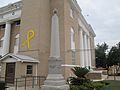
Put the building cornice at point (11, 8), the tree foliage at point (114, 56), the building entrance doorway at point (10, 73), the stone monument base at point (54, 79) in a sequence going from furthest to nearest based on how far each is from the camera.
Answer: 1. the tree foliage at point (114, 56)
2. the building cornice at point (11, 8)
3. the building entrance doorway at point (10, 73)
4. the stone monument base at point (54, 79)

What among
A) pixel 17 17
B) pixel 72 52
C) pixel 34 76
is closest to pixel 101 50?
pixel 72 52

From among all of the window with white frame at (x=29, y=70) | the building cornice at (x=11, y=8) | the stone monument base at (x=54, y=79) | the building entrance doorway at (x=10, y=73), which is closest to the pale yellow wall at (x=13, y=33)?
the building cornice at (x=11, y=8)

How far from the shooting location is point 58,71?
9922 mm

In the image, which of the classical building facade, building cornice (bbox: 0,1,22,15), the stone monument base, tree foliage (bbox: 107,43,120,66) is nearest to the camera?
the stone monument base

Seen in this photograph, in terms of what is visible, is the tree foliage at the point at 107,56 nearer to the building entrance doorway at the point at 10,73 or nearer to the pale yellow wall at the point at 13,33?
the pale yellow wall at the point at 13,33

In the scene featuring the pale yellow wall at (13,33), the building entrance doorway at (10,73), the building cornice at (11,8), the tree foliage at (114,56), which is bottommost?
the building entrance doorway at (10,73)

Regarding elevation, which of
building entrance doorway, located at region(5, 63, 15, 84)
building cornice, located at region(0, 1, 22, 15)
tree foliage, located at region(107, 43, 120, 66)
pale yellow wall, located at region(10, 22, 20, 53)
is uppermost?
building cornice, located at region(0, 1, 22, 15)

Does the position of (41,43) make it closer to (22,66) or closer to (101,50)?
(22,66)

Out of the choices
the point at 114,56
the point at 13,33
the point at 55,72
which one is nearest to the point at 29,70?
the point at 55,72

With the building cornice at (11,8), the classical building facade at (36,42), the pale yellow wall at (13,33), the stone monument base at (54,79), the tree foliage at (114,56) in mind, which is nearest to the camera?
the stone monument base at (54,79)

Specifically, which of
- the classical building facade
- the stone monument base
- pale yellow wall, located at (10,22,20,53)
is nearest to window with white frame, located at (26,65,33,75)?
the classical building facade

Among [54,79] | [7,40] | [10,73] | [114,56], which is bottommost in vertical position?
[10,73]

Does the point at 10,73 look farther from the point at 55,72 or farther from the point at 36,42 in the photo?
the point at 55,72

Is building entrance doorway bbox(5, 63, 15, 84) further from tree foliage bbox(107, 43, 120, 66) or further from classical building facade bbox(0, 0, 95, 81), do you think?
tree foliage bbox(107, 43, 120, 66)
